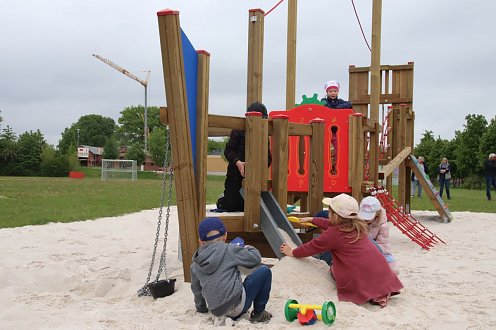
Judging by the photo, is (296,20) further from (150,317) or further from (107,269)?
(150,317)

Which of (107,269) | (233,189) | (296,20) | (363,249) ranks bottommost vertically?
(107,269)

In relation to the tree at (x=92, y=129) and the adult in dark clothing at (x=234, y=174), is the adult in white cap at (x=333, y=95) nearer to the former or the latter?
the adult in dark clothing at (x=234, y=174)

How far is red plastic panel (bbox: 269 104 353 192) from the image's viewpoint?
21.1 feet

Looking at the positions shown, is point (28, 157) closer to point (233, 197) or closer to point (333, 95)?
point (333, 95)

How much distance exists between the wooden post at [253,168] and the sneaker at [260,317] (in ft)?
4.33

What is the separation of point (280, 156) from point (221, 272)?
1.82 metres

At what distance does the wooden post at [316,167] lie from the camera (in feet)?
17.3

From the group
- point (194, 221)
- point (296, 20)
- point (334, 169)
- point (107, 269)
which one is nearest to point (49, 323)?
point (194, 221)

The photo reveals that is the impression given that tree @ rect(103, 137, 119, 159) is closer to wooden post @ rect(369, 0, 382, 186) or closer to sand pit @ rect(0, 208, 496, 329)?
sand pit @ rect(0, 208, 496, 329)

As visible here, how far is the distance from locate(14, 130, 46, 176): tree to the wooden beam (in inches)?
1921

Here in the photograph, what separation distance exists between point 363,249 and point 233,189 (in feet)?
5.35

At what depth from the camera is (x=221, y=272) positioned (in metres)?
3.35

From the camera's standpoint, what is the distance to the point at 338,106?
24.9ft

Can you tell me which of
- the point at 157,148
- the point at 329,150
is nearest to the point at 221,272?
the point at 329,150
